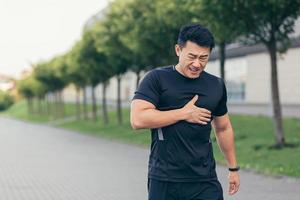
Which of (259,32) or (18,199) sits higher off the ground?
(259,32)

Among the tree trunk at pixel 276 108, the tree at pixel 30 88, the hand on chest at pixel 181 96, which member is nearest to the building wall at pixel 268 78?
the tree trunk at pixel 276 108

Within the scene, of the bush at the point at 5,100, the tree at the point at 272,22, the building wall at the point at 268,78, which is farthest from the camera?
the bush at the point at 5,100

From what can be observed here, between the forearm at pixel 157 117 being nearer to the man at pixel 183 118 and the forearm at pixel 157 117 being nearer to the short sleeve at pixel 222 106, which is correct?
the man at pixel 183 118

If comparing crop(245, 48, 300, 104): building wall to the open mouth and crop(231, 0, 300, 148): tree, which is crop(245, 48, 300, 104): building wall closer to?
crop(231, 0, 300, 148): tree

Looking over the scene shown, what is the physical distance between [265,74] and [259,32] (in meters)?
23.9

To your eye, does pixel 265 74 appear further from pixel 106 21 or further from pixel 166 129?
pixel 166 129

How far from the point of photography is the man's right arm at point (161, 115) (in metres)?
3.93

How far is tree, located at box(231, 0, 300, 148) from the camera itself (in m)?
16.2

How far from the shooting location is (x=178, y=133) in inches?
157

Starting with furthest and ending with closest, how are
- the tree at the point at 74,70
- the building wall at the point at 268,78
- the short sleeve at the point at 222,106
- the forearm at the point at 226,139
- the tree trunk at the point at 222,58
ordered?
the tree at the point at 74,70
the building wall at the point at 268,78
the tree trunk at the point at 222,58
the forearm at the point at 226,139
the short sleeve at the point at 222,106

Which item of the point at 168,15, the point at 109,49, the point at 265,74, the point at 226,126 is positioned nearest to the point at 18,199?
the point at 226,126

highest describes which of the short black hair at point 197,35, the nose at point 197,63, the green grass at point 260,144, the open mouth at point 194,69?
the short black hair at point 197,35

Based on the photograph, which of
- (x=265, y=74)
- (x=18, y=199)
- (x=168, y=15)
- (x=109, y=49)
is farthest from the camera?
(x=265, y=74)

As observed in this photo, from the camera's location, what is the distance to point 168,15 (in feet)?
77.2
